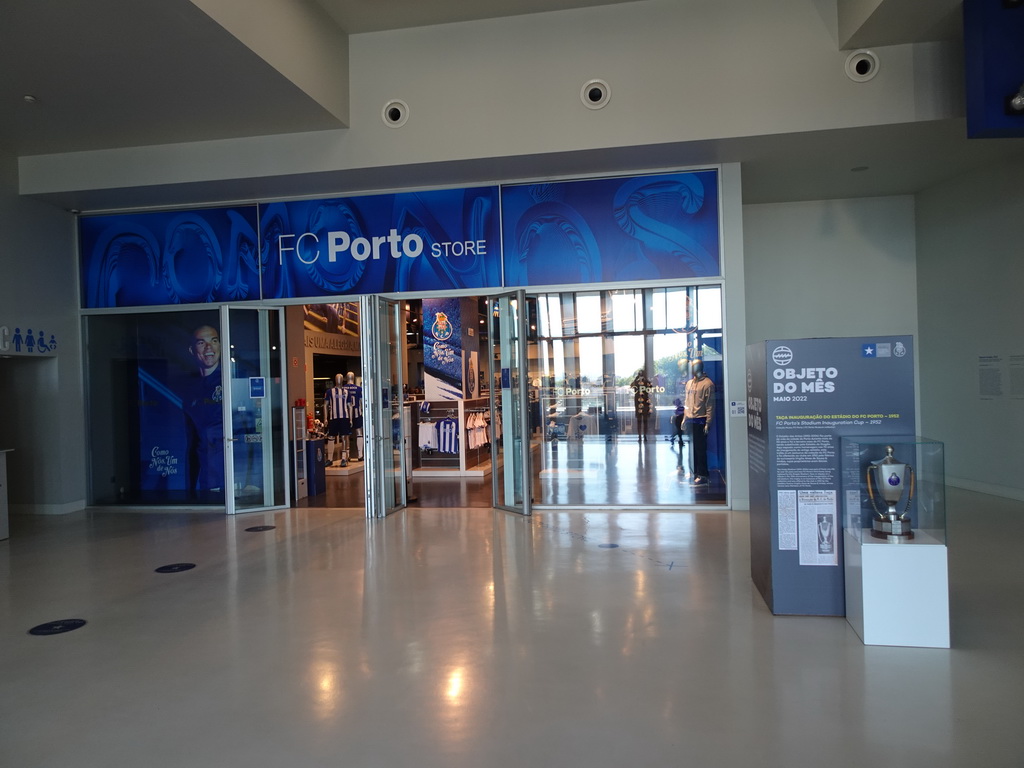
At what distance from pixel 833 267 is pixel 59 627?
31.5 feet

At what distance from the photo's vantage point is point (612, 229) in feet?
27.8

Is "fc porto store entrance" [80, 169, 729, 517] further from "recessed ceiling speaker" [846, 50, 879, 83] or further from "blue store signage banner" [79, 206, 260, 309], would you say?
"recessed ceiling speaker" [846, 50, 879, 83]

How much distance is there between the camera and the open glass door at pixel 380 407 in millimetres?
8614

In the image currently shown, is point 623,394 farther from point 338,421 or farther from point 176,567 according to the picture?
point 338,421

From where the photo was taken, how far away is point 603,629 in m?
4.50

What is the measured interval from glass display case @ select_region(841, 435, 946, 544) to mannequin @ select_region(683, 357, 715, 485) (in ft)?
13.0

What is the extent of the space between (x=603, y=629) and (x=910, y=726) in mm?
1740

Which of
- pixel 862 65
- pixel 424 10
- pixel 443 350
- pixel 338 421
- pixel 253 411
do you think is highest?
pixel 424 10

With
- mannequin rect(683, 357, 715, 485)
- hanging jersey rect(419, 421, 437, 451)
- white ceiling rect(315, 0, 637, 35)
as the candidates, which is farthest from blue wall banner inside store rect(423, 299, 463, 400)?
white ceiling rect(315, 0, 637, 35)

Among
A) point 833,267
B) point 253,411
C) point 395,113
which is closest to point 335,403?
point 253,411

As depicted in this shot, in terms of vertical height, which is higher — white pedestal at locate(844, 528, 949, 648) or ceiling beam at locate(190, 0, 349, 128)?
ceiling beam at locate(190, 0, 349, 128)

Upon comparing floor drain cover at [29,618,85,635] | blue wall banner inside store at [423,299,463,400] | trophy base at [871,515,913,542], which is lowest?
floor drain cover at [29,618,85,635]

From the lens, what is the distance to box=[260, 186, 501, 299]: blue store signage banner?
8.79m

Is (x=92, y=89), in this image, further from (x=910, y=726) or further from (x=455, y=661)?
(x=910, y=726)
